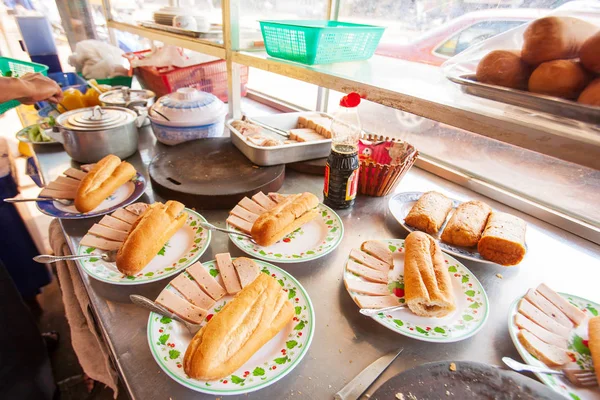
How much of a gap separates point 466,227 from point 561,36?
557 millimetres

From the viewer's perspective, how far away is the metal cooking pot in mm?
1343

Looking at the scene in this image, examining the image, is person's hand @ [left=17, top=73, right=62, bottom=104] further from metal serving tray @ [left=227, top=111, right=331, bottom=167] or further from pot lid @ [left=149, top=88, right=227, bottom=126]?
metal serving tray @ [left=227, top=111, right=331, bottom=167]

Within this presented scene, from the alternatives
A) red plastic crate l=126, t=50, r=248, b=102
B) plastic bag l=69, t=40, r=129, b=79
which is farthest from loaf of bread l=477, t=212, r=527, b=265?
plastic bag l=69, t=40, r=129, b=79

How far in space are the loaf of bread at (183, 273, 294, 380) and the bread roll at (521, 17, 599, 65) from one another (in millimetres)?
754

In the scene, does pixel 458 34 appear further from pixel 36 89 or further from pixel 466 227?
pixel 36 89

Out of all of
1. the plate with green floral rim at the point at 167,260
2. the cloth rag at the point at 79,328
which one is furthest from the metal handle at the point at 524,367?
the cloth rag at the point at 79,328

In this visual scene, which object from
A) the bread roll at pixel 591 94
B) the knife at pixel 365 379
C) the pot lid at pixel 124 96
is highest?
the bread roll at pixel 591 94

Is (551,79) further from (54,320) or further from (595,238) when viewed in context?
(54,320)

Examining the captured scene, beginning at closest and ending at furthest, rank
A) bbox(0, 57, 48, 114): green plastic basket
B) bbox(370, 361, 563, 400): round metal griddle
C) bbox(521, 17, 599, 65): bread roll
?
bbox(370, 361, 563, 400): round metal griddle < bbox(521, 17, 599, 65): bread roll < bbox(0, 57, 48, 114): green plastic basket

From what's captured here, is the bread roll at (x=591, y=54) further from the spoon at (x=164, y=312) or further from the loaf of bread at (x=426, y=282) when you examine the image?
the spoon at (x=164, y=312)

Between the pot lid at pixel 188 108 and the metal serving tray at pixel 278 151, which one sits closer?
the metal serving tray at pixel 278 151

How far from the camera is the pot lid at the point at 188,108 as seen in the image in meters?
1.47

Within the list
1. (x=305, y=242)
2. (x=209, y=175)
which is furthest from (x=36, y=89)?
(x=305, y=242)

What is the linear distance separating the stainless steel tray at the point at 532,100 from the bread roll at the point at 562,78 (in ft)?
0.05
